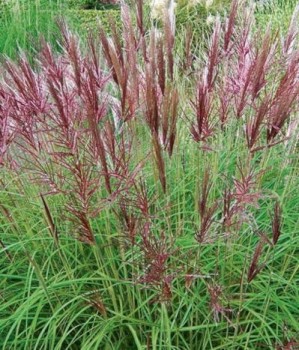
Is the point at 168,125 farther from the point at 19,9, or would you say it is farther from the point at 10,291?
the point at 19,9

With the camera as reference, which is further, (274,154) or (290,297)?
(274,154)

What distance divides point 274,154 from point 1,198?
4.32ft

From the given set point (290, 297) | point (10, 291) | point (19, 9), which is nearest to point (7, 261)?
point (10, 291)

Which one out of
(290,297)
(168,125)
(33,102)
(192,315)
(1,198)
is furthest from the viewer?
(1,198)

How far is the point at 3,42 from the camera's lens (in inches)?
270

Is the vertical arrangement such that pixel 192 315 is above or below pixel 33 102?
below

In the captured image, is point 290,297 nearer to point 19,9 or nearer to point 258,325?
point 258,325

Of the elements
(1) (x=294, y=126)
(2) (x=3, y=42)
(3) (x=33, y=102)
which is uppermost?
(3) (x=33, y=102)

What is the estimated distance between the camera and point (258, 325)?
7.89 feet

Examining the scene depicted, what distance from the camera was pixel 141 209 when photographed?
6.06 ft

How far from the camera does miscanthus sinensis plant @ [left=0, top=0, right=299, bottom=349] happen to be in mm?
1836

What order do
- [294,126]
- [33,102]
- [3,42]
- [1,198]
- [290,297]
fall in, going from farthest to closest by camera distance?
[3,42], [1,198], [294,126], [290,297], [33,102]

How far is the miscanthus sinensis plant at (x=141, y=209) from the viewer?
184 centimetres

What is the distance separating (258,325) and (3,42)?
5.26 metres
